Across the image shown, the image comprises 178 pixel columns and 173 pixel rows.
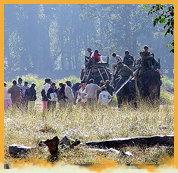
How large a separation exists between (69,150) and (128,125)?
8.75ft

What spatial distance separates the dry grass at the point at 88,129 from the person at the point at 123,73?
9.95 feet

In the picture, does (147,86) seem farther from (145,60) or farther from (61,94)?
(61,94)

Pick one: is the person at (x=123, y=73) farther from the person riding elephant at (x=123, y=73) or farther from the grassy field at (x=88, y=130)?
the grassy field at (x=88, y=130)

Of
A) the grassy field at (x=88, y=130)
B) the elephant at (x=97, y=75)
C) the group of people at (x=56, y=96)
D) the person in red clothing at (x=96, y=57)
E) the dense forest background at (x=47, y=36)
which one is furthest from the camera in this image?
the dense forest background at (x=47, y=36)

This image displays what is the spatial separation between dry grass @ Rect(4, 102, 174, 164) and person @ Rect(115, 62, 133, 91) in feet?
9.95

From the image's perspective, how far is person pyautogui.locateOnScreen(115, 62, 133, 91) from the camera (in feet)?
53.1

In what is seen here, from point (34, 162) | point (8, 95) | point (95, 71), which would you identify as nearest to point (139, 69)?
point (95, 71)

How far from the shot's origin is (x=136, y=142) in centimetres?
862

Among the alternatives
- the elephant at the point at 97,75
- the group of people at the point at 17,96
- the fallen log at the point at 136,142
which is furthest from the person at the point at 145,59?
the fallen log at the point at 136,142

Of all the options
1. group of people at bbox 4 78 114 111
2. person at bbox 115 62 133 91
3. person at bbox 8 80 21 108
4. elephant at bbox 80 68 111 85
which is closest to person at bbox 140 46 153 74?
person at bbox 115 62 133 91

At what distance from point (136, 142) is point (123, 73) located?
26.2 ft

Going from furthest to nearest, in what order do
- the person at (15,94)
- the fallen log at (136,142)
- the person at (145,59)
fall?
the person at (15,94)
the person at (145,59)
the fallen log at (136,142)

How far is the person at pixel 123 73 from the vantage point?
16.2 m

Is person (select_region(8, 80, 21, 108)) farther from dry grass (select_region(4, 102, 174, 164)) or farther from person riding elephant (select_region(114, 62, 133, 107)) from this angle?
person riding elephant (select_region(114, 62, 133, 107))
